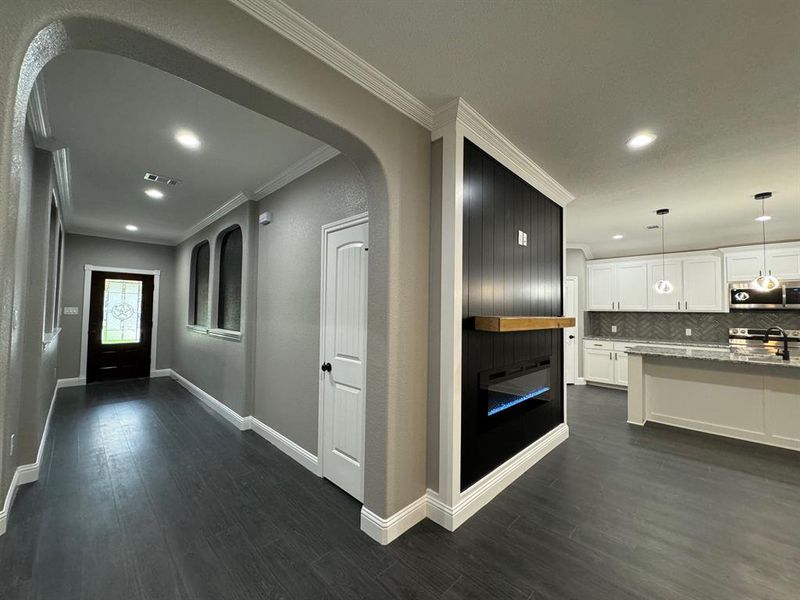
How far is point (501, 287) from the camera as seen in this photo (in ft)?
9.07

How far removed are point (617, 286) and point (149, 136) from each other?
7642 millimetres

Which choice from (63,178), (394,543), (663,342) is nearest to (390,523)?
(394,543)

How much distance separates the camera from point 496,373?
8.68ft

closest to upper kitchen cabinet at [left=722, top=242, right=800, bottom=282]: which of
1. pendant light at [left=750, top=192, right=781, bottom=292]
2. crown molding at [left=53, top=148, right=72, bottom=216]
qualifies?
pendant light at [left=750, top=192, right=781, bottom=292]

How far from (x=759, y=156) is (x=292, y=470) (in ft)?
15.6

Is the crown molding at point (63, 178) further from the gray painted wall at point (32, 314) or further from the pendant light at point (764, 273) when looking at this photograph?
the pendant light at point (764, 273)

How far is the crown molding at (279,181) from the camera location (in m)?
2.90

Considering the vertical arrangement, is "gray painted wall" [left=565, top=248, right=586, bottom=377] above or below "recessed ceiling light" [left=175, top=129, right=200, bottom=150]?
below

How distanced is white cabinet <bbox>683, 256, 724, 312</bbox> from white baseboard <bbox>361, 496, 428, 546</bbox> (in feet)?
21.3

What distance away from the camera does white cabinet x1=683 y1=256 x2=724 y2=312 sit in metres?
5.79

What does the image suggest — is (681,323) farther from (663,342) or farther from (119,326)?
(119,326)

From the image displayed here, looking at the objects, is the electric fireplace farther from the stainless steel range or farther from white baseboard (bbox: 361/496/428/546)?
the stainless steel range

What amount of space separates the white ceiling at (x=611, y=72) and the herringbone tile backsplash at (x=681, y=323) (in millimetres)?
3670

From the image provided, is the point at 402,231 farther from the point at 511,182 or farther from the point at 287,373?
the point at 287,373
